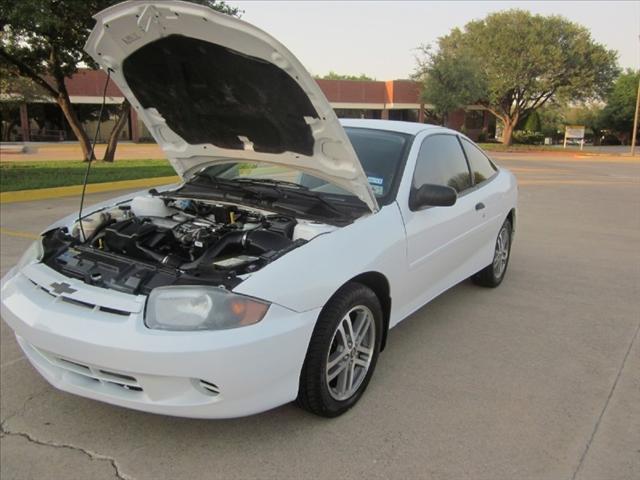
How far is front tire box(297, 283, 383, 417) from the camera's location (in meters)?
2.75

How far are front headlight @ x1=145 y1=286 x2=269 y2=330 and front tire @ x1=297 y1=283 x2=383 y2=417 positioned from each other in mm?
425

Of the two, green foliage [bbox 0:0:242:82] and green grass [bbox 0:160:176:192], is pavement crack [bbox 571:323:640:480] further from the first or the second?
green foliage [bbox 0:0:242:82]

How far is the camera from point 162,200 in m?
3.89

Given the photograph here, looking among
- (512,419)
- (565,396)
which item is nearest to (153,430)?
(512,419)

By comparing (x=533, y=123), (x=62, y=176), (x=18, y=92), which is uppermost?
(x=18, y=92)

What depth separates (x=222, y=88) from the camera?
329 cm

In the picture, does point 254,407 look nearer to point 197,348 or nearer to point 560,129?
A: point 197,348

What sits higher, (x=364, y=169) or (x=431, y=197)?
(x=364, y=169)

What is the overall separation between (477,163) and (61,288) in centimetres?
363

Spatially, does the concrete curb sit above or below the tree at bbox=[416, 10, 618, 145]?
below

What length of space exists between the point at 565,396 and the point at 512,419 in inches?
19.2

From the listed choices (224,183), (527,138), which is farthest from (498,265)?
(527,138)

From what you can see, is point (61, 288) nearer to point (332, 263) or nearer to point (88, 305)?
point (88, 305)

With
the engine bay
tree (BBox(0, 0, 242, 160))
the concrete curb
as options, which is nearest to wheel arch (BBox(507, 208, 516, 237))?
the engine bay
